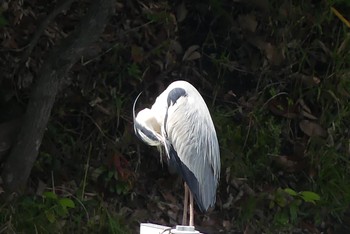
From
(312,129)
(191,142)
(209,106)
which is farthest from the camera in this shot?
(312,129)

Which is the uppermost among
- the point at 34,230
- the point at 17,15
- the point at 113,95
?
the point at 17,15

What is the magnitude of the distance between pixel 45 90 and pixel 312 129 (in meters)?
2.19

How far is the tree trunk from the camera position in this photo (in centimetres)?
501

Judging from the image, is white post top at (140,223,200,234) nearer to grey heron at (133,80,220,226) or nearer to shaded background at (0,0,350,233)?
→ grey heron at (133,80,220,226)

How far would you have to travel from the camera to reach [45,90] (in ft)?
16.7

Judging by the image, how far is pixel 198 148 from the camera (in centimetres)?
396

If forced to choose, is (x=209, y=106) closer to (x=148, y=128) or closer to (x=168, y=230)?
(x=148, y=128)

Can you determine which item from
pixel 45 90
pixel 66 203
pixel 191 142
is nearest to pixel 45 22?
pixel 45 90

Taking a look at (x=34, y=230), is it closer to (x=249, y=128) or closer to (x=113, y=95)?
(x=113, y=95)

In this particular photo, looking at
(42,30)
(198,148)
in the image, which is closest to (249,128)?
(42,30)

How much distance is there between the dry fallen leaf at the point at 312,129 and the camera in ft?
21.4

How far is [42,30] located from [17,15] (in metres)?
0.36

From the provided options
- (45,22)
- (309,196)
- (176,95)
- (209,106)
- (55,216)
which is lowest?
(55,216)

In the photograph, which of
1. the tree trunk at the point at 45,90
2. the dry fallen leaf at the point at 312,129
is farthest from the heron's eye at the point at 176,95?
the dry fallen leaf at the point at 312,129
